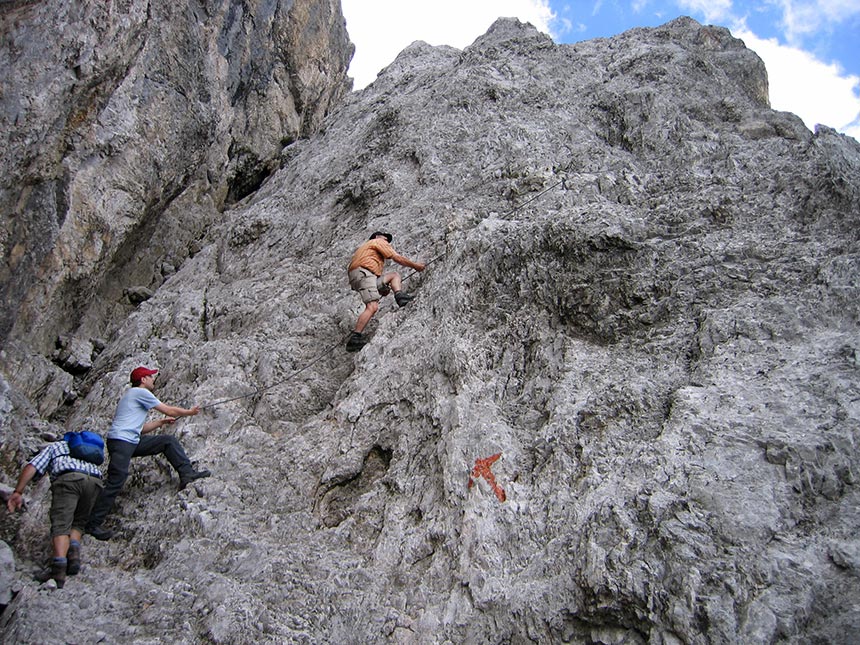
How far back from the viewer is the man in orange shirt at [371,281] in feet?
28.8

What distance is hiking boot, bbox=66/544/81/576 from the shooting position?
647 cm

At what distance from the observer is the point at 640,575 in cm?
504

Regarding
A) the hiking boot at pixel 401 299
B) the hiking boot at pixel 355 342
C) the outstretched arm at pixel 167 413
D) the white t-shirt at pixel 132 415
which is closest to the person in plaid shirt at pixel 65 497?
the white t-shirt at pixel 132 415

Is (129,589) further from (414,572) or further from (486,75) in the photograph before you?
(486,75)

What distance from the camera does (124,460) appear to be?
7.26 meters

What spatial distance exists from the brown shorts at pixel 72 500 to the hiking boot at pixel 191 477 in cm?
80

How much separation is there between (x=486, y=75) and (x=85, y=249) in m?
7.92

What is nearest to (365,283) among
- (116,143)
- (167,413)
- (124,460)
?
(167,413)

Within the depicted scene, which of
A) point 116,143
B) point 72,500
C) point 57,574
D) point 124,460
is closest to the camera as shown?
point 57,574

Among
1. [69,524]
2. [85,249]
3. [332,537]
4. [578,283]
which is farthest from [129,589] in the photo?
[85,249]

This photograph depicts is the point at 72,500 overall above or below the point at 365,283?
below

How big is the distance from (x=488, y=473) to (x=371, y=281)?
335cm

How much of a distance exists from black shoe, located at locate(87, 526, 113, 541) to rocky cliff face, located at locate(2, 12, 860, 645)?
0.20 metres

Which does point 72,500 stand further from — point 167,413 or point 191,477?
point 167,413
